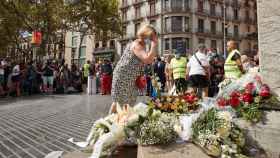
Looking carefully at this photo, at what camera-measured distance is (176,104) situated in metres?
4.28

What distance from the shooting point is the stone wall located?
407 cm

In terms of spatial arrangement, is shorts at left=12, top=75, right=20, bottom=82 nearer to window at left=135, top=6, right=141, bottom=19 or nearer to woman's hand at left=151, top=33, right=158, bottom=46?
woman's hand at left=151, top=33, right=158, bottom=46

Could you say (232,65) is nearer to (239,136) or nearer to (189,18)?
(239,136)

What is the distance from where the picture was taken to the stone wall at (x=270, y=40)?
407cm

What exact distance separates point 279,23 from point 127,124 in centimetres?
204

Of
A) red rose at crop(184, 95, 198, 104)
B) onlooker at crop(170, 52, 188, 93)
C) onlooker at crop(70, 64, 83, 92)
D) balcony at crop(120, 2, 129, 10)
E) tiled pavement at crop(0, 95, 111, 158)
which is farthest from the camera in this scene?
balcony at crop(120, 2, 129, 10)

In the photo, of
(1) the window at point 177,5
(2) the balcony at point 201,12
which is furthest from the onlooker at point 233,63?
(2) the balcony at point 201,12

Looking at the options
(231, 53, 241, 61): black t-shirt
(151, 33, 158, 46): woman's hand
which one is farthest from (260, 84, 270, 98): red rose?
(231, 53, 241, 61): black t-shirt

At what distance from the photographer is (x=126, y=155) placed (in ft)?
12.2

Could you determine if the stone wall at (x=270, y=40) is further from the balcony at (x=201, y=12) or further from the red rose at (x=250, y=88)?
the balcony at (x=201, y=12)

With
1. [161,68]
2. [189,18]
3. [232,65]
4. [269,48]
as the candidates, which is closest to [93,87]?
[161,68]

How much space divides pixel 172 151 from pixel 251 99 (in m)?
1.19

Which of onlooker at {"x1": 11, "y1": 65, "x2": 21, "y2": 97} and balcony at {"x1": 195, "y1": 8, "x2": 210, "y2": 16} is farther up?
balcony at {"x1": 195, "y1": 8, "x2": 210, "y2": 16}

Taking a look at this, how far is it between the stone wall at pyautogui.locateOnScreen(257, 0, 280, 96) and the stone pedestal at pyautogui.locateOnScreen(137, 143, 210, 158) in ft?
4.25
